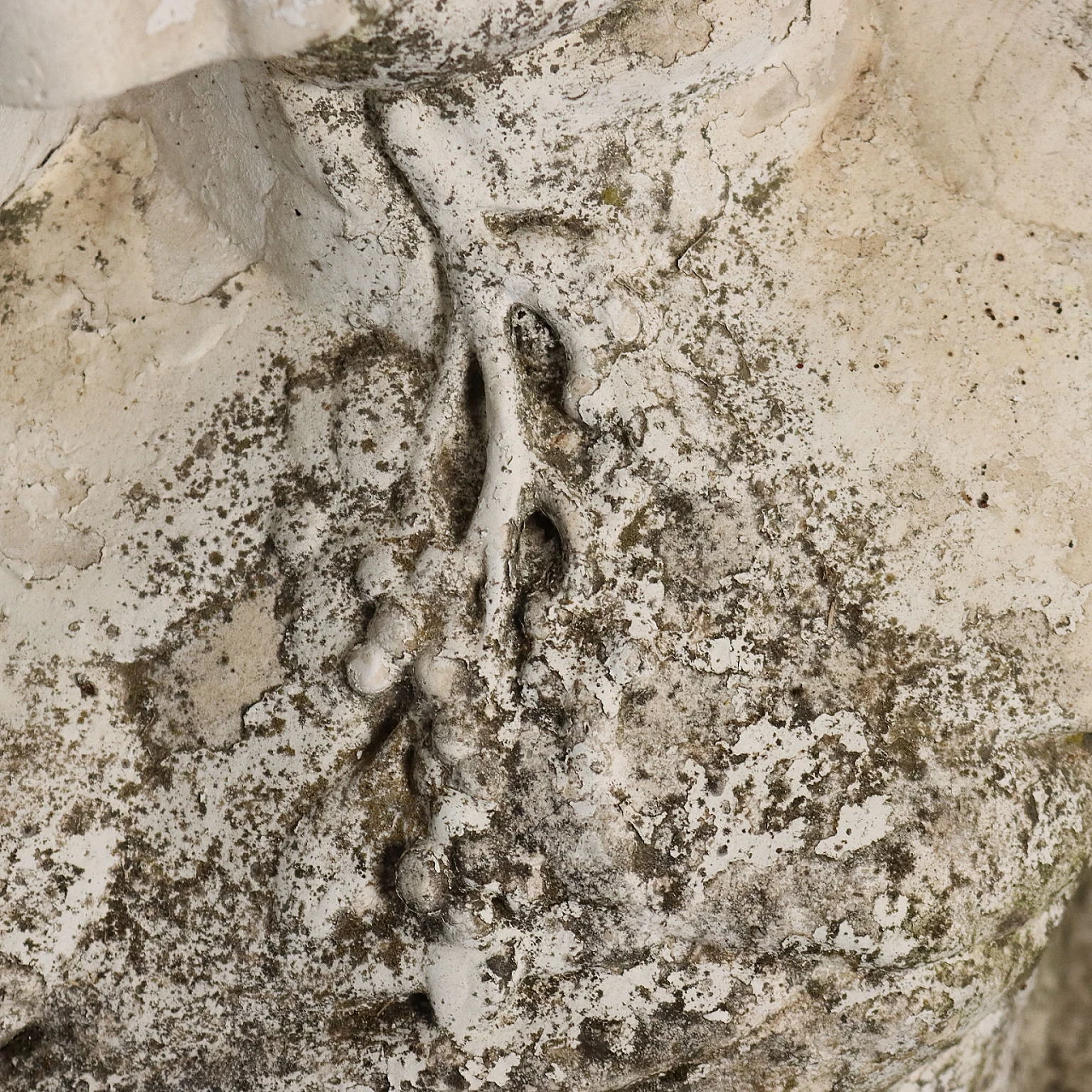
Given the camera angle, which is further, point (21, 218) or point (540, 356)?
point (21, 218)

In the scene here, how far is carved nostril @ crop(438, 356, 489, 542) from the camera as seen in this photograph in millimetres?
1095

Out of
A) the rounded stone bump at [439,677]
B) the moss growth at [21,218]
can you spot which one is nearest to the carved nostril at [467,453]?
the rounded stone bump at [439,677]

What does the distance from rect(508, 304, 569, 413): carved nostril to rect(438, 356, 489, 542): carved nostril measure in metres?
0.04

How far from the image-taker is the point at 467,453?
43.6 inches

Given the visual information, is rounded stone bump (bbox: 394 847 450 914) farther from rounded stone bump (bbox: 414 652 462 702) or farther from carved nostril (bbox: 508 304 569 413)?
carved nostril (bbox: 508 304 569 413)

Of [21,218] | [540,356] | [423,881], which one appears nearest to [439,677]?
[423,881]

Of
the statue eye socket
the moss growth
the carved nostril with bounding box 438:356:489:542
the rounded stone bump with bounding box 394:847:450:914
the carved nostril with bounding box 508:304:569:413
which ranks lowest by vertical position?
the rounded stone bump with bounding box 394:847:450:914

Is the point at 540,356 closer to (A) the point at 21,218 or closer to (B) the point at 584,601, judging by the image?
(B) the point at 584,601

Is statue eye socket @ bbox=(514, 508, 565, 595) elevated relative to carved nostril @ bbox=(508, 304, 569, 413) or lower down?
lower down

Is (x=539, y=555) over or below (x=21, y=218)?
below

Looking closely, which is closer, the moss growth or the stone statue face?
the stone statue face

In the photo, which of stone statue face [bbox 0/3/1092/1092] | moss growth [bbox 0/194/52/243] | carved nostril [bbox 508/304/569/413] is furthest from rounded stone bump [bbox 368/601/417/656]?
moss growth [bbox 0/194/52/243]

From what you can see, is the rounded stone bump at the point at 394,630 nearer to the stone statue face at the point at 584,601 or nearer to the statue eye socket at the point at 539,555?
the stone statue face at the point at 584,601

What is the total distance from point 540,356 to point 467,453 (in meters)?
0.11
